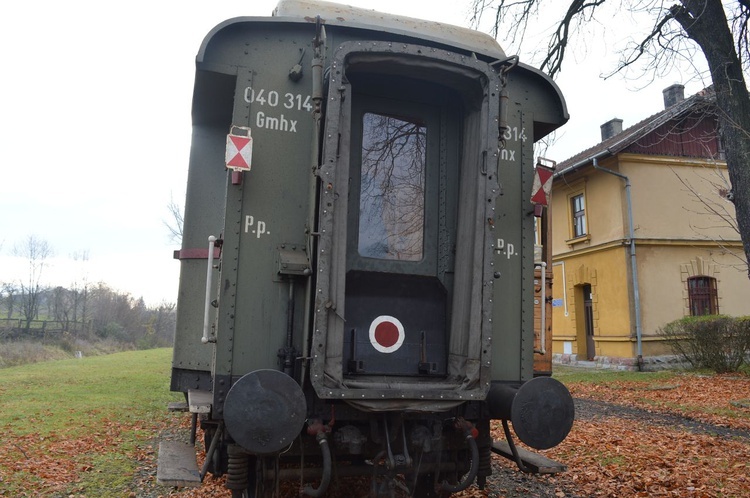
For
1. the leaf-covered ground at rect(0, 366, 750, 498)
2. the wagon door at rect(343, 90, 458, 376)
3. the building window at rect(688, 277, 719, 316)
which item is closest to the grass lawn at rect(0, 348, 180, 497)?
the leaf-covered ground at rect(0, 366, 750, 498)

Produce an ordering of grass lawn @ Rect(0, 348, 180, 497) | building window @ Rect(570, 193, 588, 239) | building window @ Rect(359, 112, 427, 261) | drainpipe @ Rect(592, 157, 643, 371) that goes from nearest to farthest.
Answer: building window @ Rect(359, 112, 427, 261) → grass lawn @ Rect(0, 348, 180, 497) → drainpipe @ Rect(592, 157, 643, 371) → building window @ Rect(570, 193, 588, 239)

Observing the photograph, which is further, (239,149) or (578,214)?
(578,214)

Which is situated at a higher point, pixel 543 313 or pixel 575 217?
pixel 575 217

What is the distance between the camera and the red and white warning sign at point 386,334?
3842 millimetres

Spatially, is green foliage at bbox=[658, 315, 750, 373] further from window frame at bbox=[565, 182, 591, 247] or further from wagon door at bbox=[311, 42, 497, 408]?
wagon door at bbox=[311, 42, 497, 408]

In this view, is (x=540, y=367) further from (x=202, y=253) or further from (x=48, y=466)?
(x=48, y=466)

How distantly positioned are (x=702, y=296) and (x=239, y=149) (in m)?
18.8

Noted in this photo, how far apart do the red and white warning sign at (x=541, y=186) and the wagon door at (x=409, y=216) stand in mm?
692

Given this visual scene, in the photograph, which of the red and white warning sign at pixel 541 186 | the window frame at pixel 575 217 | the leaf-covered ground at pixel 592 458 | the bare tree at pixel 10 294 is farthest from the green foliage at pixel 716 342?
the bare tree at pixel 10 294

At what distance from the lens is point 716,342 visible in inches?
569

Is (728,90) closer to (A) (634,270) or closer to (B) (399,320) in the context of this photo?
(B) (399,320)

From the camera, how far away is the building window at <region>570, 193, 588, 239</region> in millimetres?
20141

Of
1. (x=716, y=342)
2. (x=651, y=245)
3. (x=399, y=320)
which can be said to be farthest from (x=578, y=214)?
(x=399, y=320)

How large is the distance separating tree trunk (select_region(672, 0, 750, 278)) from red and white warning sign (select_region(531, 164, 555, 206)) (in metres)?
4.05
